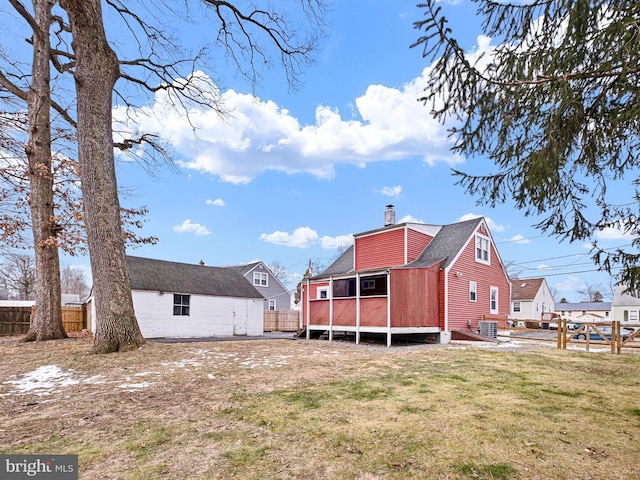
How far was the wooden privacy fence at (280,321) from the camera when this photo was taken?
28234 millimetres

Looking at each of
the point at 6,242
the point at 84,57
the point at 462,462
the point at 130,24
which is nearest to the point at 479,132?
the point at 462,462

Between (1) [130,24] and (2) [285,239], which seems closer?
(1) [130,24]

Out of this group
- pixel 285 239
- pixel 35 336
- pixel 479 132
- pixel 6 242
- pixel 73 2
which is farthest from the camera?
pixel 285 239

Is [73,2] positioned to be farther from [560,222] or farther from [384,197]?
[384,197]

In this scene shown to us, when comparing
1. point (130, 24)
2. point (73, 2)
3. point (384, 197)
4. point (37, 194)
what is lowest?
point (37, 194)

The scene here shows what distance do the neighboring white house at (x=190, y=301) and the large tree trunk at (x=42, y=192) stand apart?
15.6ft

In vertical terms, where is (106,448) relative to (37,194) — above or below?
below

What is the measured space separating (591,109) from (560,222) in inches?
69.0

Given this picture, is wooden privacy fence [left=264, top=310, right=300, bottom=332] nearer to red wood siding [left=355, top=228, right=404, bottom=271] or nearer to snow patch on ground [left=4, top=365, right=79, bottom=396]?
red wood siding [left=355, top=228, right=404, bottom=271]

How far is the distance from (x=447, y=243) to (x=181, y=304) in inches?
581

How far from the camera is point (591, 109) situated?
15.1 ft

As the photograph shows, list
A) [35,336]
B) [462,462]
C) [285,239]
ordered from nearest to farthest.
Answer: [462,462] → [35,336] → [285,239]

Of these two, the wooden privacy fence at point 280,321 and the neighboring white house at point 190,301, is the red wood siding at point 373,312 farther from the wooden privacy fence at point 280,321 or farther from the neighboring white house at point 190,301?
the wooden privacy fence at point 280,321

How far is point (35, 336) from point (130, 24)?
38.3 ft
